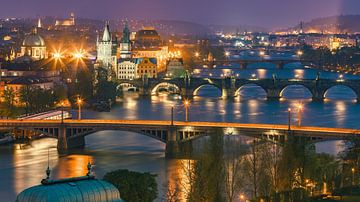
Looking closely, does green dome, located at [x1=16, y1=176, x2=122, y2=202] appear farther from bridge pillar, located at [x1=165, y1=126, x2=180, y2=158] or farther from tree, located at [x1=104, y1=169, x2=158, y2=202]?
bridge pillar, located at [x1=165, y1=126, x2=180, y2=158]

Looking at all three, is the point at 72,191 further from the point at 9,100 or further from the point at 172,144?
the point at 9,100

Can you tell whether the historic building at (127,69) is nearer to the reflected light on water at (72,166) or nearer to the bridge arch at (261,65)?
the bridge arch at (261,65)

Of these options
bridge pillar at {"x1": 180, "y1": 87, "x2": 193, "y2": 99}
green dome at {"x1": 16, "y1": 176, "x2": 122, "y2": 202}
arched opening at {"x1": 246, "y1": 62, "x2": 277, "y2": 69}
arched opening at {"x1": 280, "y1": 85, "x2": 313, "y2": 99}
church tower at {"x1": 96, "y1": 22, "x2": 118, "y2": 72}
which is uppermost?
church tower at {"x1": 96, "y1": 22, "x2": 118, "y2": 72}

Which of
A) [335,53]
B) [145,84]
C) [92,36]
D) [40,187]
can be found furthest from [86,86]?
[92,36]

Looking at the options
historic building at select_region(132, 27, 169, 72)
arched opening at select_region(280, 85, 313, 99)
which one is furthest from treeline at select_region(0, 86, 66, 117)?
historic building at select_region(132, 27, 169, 72)

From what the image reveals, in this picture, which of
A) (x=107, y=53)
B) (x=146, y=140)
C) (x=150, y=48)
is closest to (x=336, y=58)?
(x=150, y=48)

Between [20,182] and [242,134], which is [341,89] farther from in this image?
[20,182]
